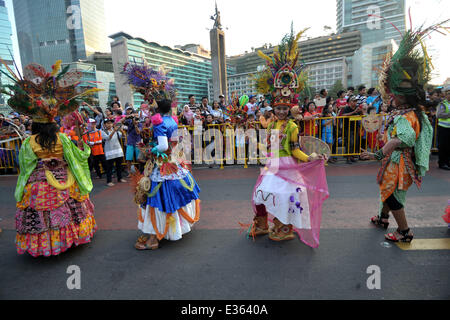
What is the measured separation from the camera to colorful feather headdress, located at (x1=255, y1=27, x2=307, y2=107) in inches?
121

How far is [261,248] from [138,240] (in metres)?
1.66

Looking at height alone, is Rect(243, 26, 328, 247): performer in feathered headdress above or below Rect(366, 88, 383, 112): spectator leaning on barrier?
below

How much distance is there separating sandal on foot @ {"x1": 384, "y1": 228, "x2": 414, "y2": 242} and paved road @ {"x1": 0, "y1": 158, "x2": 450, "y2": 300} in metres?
0.15

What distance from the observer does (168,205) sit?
314 cm

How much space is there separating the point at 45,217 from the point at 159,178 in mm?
1439

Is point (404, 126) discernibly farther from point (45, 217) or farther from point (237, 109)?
point (237, 109)

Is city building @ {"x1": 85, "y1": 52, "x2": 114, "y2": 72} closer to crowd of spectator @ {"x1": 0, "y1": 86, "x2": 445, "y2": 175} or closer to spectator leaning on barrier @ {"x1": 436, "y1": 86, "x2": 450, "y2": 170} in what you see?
crowd of spectator @ {"x1": 0, "y1": 86, "x2": 445, "y2": 175}

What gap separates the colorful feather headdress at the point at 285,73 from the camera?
10.1ft

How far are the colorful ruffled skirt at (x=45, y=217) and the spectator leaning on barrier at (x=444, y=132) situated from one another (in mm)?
8387

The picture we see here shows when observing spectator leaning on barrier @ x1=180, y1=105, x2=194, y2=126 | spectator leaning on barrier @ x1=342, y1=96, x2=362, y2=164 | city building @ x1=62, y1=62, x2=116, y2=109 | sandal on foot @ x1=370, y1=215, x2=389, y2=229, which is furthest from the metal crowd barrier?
sandal on foot @ x1=370, y1=215, x2=389, y2=229

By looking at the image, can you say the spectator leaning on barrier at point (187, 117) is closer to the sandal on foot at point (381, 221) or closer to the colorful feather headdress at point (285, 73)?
the colorful feather headdress at point (285, 73)

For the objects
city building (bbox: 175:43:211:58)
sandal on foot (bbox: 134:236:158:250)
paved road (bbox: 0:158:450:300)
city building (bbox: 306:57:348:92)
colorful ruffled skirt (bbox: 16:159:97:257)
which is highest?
city building (bbox: 175:43:211:58)

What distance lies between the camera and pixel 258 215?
3430 millimetres

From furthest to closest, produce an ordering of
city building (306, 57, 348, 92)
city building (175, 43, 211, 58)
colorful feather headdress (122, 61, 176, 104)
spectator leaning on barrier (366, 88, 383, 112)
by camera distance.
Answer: city building (175, 43, 211, 58), city building (306, 57, 348, 92), spectator leaning on barrier (366, 88, 383, 112), colorful feather headdress (122, 61, 176, 104)
